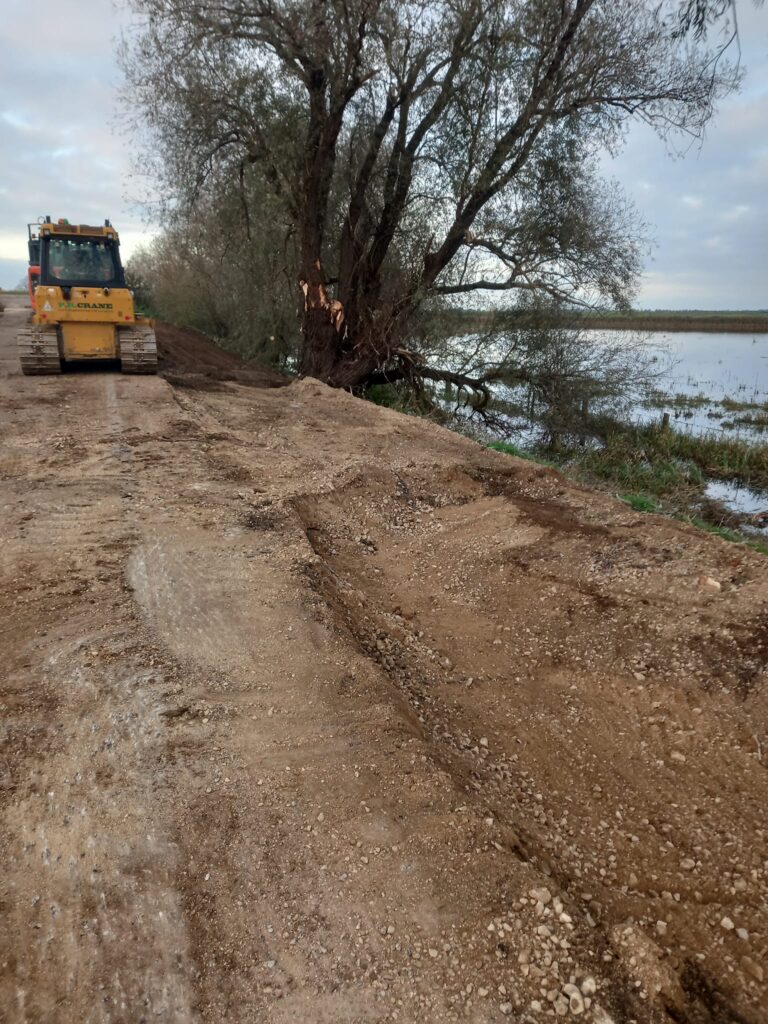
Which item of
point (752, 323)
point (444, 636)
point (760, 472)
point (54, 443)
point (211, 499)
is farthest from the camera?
point (752, 323)

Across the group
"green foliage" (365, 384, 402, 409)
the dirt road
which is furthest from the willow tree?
the dirt road

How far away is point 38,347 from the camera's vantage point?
1252 cm

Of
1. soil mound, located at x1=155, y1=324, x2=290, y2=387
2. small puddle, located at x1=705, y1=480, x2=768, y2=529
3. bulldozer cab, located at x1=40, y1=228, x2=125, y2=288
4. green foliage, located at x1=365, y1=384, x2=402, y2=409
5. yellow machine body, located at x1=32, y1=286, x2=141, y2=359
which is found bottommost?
small puddle, located at x1=705, y1=480, x2=768, y2=529

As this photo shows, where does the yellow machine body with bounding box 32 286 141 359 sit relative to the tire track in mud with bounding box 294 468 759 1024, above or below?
above

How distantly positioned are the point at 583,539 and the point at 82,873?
4390mm

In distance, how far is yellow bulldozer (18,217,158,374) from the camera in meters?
12.5

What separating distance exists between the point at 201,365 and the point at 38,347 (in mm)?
5518

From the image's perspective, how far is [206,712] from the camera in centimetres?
338

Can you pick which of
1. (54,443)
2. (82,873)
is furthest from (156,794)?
(54,443)

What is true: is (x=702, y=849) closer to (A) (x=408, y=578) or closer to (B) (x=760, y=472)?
(A) (x=408, y=578)

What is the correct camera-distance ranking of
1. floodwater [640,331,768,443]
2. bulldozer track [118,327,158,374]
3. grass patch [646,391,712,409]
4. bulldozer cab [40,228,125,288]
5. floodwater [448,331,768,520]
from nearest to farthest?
floodwater [448,331,768,520], bulldozer cab [40,228,125,288], bulldozer track [118,327,158,374], floodwater [640,331,768,443], grass patch [646,391,712,409]

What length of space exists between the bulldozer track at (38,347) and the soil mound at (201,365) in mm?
2277

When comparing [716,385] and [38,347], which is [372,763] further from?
[716,385]

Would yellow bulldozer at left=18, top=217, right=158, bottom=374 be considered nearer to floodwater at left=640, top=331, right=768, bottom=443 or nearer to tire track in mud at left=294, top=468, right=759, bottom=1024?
tire track in mud at left=294, top=468, right=759, bottom=1024
